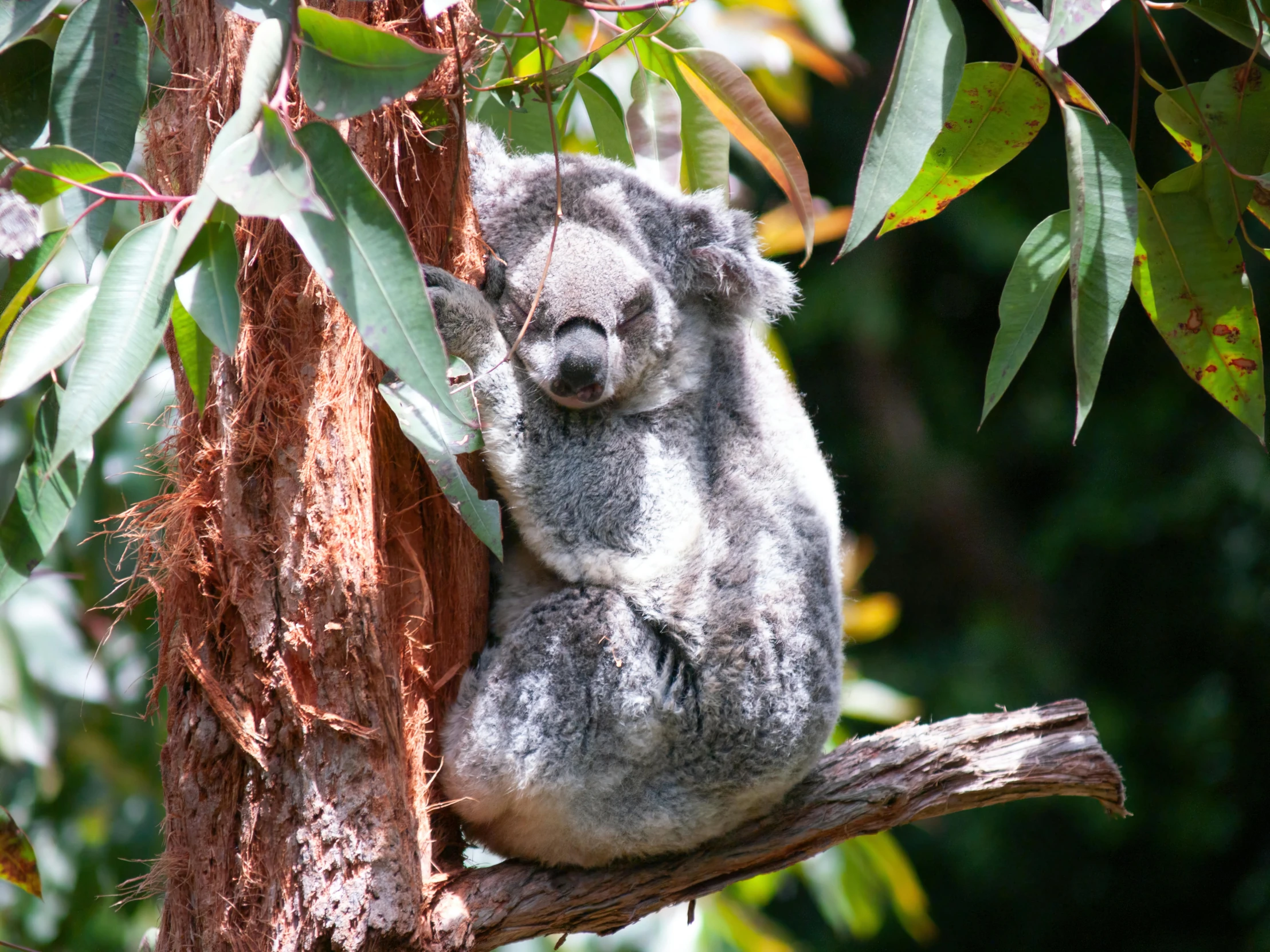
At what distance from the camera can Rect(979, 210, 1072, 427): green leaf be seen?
1322mm

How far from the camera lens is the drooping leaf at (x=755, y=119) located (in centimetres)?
150

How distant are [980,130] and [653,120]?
702 millimetres

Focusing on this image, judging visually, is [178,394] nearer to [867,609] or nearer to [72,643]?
[72,643]

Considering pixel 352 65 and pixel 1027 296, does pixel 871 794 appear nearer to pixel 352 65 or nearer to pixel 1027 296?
pixel 1027 296

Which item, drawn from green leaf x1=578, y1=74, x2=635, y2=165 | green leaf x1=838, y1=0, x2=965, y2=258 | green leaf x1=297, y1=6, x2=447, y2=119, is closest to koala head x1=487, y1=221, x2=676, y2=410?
green leaf x1=578, y1=74, x2=635, y2=165

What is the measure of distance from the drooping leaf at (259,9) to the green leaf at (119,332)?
0.74 ft

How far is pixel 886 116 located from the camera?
1.19 meters

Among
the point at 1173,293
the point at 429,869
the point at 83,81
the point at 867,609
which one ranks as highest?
the point at 83,81

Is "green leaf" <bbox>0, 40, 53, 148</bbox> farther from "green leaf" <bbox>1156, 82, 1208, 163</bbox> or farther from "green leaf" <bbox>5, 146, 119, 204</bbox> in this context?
"green leaf" <bbox>1156, 82, 1208, 163</bbox>

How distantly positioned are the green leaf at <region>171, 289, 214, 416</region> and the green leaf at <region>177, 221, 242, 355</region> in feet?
0.59

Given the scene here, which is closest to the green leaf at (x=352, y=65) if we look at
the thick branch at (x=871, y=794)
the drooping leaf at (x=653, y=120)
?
the drooping leaf at (x=653, y=120)

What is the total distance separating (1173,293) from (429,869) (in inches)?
49.1

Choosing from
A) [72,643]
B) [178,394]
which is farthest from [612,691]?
[72,643]

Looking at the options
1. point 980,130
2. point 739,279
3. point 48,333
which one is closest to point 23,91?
point 48,333
